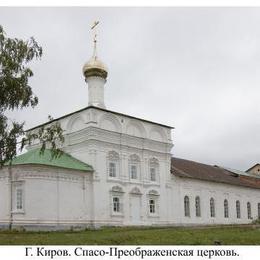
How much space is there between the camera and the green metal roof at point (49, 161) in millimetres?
27344

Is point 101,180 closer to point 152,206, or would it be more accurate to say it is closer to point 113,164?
point 113,164

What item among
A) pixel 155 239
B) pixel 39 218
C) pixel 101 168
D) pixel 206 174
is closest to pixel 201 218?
pixel 206 174

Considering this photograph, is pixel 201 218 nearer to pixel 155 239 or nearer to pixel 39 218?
pixel 39 218

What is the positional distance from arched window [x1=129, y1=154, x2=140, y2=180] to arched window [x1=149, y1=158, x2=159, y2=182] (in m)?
1.21

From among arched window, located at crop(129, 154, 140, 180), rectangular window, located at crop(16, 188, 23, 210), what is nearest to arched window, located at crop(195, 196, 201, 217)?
arched window, located at crop(129, 154, 140, 180)

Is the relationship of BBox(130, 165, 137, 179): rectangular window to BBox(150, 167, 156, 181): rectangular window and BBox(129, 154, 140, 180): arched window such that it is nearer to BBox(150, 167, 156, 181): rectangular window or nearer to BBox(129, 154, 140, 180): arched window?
BBox(129, 154, 140, 180): arched window

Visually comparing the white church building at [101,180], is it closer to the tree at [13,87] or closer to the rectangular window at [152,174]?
the rectangular window at [152,174]

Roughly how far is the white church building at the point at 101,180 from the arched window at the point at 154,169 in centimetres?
7

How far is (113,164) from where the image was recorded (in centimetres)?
3086

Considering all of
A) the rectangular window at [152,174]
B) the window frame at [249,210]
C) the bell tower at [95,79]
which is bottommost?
the window frame at [249,210]

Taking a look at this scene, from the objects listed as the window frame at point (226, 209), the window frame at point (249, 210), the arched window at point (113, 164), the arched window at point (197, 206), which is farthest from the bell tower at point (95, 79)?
the window frame at point (249, 210)

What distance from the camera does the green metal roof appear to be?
27.3 m

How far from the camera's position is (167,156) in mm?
34438

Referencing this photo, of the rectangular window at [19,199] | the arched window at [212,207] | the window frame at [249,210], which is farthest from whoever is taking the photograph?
the window frame at [249,210]
